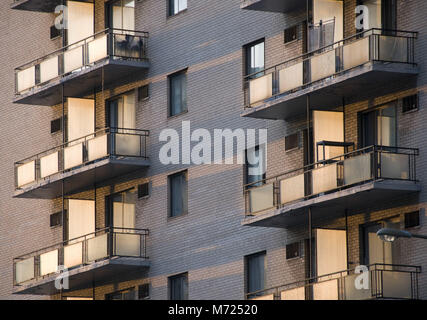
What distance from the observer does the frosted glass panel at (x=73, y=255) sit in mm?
66812

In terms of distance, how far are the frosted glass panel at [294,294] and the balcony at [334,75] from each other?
5.76 meters

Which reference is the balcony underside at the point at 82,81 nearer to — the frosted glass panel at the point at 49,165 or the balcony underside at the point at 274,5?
the frosted glass panel at the point at 49,165

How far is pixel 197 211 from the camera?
62.9 meters

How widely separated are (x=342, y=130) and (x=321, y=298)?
17.9 ft

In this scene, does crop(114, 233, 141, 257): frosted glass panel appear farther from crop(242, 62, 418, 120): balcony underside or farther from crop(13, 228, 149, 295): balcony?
crop(242, 62, 418, 120): balcony underside

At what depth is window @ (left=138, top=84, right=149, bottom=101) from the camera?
6644 centimetres

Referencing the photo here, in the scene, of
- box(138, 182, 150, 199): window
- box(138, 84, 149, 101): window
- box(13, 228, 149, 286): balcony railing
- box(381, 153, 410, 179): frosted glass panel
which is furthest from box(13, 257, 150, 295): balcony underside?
box(381, 153, 410, 179): frosted glass panel

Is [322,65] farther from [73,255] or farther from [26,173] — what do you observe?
[26,173]

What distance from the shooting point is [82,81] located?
68625 mm

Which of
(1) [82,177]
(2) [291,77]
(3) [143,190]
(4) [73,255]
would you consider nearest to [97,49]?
(1) [82,177]

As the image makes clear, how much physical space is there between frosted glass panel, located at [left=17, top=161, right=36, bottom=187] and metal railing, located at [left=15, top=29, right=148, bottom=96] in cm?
296

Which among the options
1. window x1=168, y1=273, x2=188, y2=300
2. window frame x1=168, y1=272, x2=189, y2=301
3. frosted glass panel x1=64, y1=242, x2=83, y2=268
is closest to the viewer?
window frame x1=168, y1=272, x2=189, y2=301

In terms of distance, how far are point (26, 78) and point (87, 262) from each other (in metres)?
8.74

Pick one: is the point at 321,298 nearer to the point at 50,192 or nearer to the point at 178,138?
the point at 178,138
